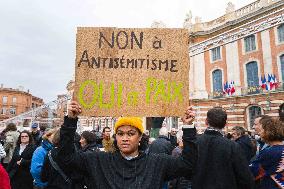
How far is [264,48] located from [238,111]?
209 inches

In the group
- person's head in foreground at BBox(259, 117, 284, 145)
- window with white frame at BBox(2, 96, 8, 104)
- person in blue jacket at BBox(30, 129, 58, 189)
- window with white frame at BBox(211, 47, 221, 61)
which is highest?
window with white frame at BBox(211, 47, 221, 61)

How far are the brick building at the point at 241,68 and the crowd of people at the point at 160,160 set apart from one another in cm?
1621

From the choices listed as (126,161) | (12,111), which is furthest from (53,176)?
(12,111)

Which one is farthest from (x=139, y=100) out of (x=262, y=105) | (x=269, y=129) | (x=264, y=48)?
(x=264, y=48)

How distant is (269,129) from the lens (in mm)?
3039

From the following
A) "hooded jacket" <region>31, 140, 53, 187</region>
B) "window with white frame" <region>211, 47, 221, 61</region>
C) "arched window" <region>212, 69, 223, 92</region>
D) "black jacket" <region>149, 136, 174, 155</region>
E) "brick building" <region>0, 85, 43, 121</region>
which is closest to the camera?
"hooded jacket" <region>31, 140, 53, 187</region>

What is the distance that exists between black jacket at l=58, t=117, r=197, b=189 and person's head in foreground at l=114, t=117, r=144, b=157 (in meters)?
0.06

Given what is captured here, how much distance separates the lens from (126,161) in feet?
6.94

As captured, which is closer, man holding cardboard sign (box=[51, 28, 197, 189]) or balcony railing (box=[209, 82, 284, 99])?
man holding cardboard sign (box=[51, 28, 197, 189])

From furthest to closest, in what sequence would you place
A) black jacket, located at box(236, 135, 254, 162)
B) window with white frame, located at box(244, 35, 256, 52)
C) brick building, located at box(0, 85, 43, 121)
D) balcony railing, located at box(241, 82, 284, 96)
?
brick building, located at box(0, 85, 43, 121) → window with white frame, located at box(244, 35, 256, 52) → balcony railing, located at box(241, 82, 284, 96) → black jacket, located at box(236, 135, 254, 162)

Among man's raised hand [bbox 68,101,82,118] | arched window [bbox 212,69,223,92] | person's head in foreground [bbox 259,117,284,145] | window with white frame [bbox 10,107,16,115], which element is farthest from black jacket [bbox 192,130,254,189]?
window with white frame [bbox 10,107,16,115]

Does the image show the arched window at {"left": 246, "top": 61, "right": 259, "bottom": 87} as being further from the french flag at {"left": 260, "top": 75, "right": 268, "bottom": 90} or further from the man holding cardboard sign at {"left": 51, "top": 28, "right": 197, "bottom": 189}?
the man holding cardboard sign at {"left": 51, "top": 28, "right": 197, "bottom": 189}

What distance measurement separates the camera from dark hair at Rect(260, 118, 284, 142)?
299 centimetres

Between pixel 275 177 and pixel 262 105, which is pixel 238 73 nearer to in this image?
pixel 262 105
